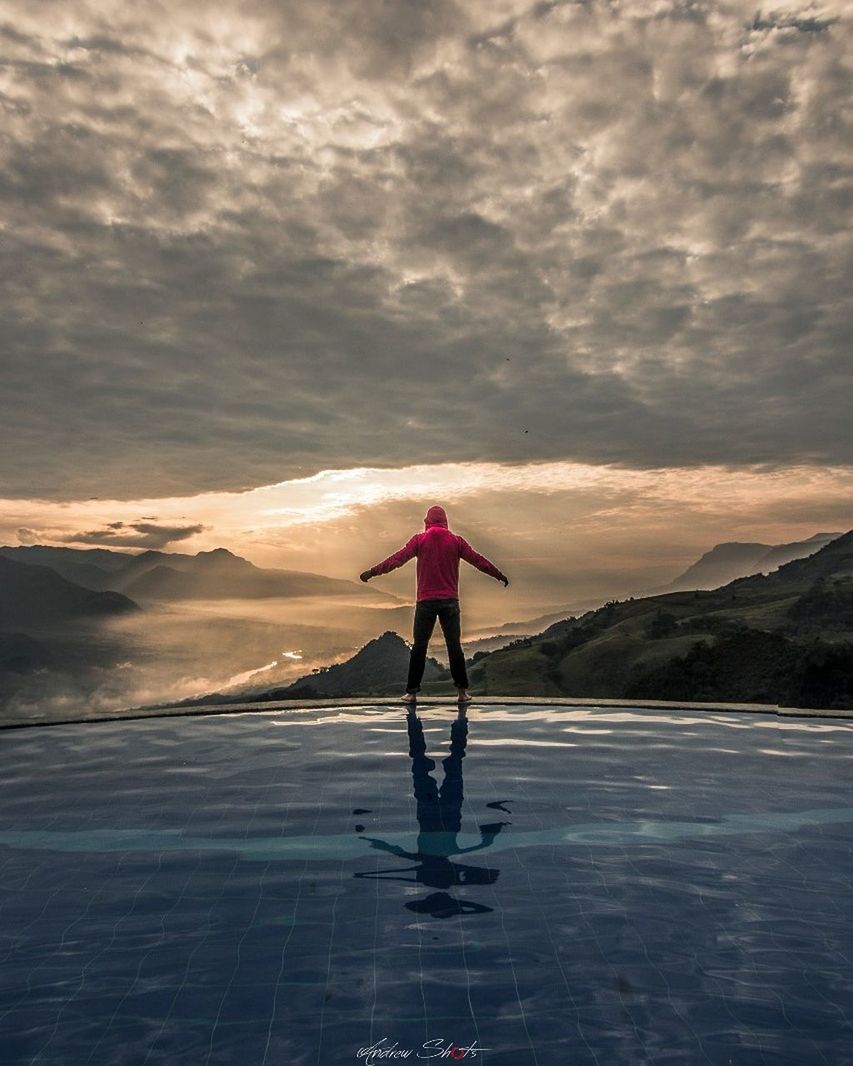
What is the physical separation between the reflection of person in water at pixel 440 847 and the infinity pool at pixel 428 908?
0.08 feet

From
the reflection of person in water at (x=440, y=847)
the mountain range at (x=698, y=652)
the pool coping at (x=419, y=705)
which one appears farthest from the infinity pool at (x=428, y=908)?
the mountain range at (x=698, y=652)

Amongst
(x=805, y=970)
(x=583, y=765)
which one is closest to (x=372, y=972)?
(x=805, y=970)

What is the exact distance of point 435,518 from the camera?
498 inches

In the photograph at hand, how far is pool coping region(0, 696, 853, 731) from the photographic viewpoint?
1207 cm

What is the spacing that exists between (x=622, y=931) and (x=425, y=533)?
8.23 m

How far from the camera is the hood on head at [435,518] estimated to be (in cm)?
1265

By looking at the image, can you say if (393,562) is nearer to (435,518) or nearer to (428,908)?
(435,518)

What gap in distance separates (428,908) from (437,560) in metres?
7.62

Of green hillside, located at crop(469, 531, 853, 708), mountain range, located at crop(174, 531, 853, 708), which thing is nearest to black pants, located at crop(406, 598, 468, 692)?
mountain range, located at crop(174, 531, 853, 708)

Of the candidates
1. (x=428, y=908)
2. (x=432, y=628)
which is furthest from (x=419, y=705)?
(x=428, y=908)

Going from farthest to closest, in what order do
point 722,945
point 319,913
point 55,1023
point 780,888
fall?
point 780,888 < point 319,913 < point 722,945 < point 55,1023

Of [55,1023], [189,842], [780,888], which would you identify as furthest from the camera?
[189,842]

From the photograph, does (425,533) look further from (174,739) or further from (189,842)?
(189,842)

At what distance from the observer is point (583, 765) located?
8.59 meters
